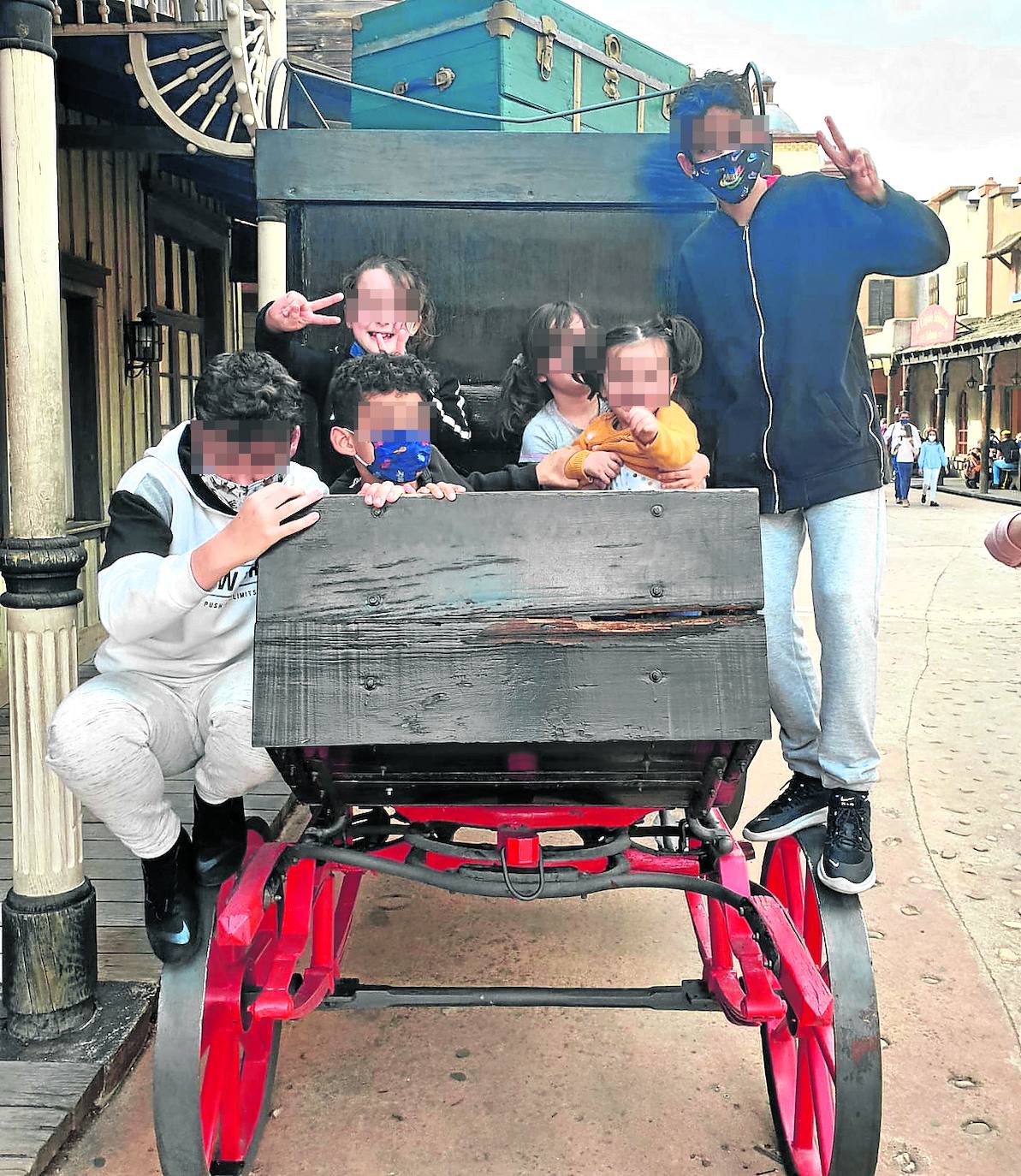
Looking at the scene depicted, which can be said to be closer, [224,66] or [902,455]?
[224,66]

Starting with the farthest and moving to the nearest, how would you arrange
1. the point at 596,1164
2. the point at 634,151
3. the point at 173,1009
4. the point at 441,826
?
1. the point at 634,151
2. the point at 596,1164
3. the point at 441,826
4. the point at 173,1009

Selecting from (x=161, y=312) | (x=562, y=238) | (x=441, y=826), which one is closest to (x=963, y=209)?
(x=161, y=312)

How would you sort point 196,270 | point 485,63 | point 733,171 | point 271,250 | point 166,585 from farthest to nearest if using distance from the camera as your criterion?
1. point 196,270
2. point 485,63
3. point 271,250
4. point 733,171
5. point 166,585

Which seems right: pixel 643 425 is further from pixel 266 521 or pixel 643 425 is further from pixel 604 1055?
pixel 604 1055

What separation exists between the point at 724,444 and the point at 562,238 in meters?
1.68

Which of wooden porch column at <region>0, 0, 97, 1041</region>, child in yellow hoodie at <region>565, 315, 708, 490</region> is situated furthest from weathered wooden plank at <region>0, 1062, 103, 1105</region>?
child in yellow hoodie at <region>565, 315, 708, 490</region>

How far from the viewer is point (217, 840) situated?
8.94ft

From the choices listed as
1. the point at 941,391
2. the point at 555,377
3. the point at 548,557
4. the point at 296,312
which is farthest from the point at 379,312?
the point at 941,391

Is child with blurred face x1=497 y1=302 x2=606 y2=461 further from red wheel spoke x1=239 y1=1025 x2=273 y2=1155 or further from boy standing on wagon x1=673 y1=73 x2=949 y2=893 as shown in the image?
red wheel spoke x1=239 y1=1025 x2=273 y2=1155

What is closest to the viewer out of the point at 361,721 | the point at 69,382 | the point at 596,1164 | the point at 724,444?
the point at 361,721

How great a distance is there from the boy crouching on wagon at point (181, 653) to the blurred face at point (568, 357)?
0.79 m

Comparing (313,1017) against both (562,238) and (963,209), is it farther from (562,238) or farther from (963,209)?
(963,209)

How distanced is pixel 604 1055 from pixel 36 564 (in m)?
1.96

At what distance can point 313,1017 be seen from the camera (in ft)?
11.1
